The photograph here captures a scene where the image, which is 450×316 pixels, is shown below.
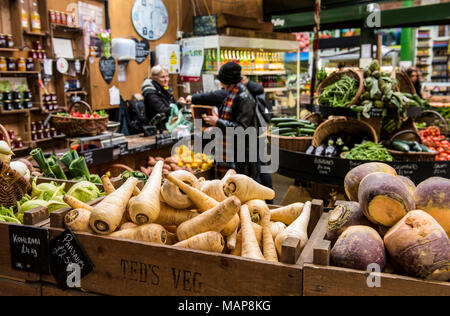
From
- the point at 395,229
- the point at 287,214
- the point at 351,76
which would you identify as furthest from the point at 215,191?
the point at 351,76

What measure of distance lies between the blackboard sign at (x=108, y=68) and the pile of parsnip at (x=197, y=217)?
593 cm

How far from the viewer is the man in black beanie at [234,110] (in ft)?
13.6

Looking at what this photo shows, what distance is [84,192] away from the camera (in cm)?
197

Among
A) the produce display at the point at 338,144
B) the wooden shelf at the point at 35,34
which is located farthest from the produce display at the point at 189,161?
the wooden shelf at the point at 35,34

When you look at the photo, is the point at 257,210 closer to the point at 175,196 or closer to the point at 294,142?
the point at 175,196

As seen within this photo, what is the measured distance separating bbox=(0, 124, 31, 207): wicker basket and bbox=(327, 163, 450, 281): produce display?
144 centimetres

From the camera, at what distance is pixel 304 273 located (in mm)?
1202

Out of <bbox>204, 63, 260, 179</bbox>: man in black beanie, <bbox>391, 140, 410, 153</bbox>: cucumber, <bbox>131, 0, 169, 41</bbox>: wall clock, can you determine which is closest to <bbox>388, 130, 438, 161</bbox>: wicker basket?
<bbox>391, 140, 410, 153</bbox>: cucumber

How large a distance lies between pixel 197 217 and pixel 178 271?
9.0 inches

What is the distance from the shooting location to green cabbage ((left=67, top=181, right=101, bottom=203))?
1.95 meters

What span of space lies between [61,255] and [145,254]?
1.13ft

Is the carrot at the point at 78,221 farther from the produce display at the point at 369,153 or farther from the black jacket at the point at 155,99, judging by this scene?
the black jacket at the point at 155,99

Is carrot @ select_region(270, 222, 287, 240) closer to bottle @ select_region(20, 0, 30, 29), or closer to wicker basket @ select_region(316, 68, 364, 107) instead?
wicker basket @ select_region(316, 68, 364, 107)
